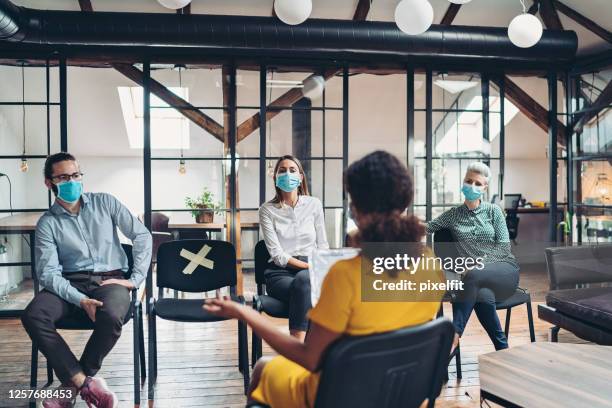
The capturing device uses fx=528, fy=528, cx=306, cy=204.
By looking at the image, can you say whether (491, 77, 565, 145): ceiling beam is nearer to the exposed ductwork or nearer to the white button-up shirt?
the exposed ductwork

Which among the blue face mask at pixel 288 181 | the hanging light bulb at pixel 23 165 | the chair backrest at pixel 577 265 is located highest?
the hanging light bulb at pixel 23 165

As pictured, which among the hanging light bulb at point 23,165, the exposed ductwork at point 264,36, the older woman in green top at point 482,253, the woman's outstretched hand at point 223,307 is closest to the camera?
the woman's outstretched hand at point 223,307

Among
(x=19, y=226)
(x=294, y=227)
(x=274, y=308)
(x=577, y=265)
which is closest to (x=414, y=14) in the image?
(x=294, y=227)

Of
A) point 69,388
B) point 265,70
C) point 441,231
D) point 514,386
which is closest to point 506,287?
point 441,231

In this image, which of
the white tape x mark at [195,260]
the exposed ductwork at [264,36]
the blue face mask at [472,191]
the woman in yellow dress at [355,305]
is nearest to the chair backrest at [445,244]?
the blue face mask at [472,191]

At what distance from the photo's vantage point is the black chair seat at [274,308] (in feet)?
10.1

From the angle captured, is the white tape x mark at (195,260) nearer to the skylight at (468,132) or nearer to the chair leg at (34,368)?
the chair leg at (34,368)

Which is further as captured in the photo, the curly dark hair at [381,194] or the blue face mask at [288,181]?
the blue face mask at [288,181]

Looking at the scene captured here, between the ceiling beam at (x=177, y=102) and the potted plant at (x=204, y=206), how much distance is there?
574 millimetres

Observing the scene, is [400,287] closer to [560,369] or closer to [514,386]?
[514,386]

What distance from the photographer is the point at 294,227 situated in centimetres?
347

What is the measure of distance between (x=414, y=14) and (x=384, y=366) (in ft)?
9.24

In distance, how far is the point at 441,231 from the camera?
362 centimetres

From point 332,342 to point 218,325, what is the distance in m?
3.22
